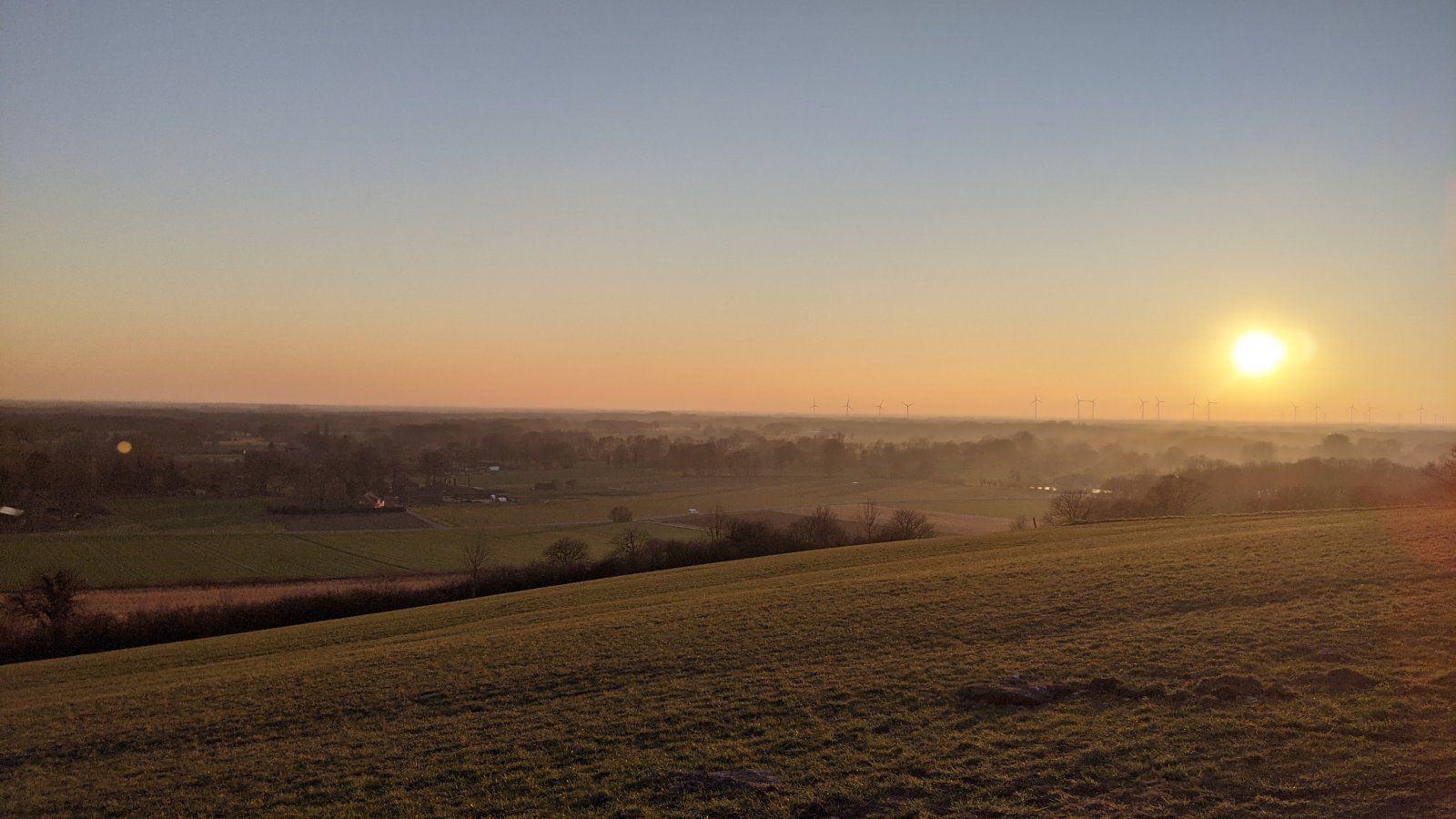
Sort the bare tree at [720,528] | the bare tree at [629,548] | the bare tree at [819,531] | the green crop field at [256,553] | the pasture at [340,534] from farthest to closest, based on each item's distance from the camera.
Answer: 1. the bare tree at [720,528]
2. the bare tree at [819,531]
3. the pasture at [340,534]
4. the green crop field at [256,553]
5. the bare tree at [629,548]

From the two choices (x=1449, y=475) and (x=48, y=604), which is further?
(x=1449, y=475)

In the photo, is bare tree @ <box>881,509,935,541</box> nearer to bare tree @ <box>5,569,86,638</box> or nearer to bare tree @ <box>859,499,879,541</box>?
bare tree @ <box>859,499,879,541</box>

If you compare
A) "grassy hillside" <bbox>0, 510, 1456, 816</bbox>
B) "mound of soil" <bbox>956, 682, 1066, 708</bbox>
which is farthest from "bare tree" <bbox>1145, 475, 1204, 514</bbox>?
"mound of soil" <bbox>956, 682, 1066, 708</bbox>

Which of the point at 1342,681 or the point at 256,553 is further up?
the point at 1342,681

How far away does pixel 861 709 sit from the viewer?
14.0 m

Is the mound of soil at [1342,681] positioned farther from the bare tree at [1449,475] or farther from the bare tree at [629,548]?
the bare tree at [1449,475]

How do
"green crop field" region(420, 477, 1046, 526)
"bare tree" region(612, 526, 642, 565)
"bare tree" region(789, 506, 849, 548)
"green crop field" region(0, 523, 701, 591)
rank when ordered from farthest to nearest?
"green crop field" region(420, 477, 1046, 526) < "bare tree" region(789, 506, 849, 548) < "green crop field" region(0, 523, 701, 591) < "bare tree" region(612, 526, 642, 565)

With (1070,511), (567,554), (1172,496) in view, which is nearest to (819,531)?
(567,554)

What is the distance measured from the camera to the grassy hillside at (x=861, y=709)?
35.6 feet

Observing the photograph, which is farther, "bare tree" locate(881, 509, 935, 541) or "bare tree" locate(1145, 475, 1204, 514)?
"bare tree" locate(1145, 475, 1204, 514)

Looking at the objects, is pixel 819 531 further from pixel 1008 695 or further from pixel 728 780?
pixel 728 780

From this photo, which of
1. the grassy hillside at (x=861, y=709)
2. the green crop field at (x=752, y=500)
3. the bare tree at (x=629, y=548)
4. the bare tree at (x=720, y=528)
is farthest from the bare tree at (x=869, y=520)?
the grassy hillside at (x=861, y=709)

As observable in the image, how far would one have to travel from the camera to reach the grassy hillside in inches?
427

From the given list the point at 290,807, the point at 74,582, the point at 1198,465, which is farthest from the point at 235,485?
the point at 1198,465
